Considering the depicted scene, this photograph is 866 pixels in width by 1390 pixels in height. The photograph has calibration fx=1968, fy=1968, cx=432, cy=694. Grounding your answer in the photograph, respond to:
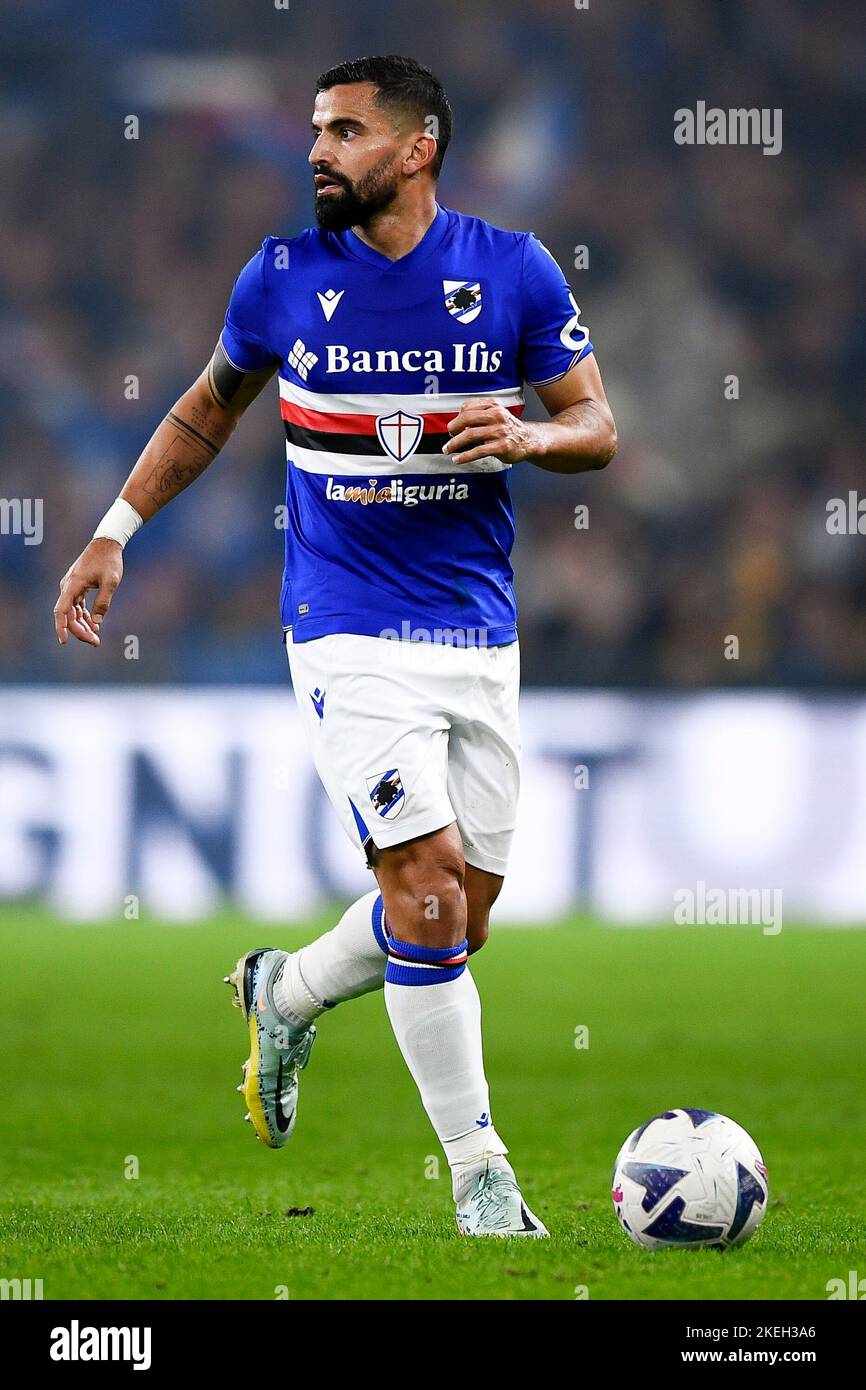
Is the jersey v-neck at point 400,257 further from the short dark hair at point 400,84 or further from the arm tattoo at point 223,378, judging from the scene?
the arm tattoo at point 223,378

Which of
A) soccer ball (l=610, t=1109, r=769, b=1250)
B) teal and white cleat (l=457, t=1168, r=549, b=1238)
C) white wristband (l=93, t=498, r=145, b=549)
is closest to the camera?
soccer ball (l=610, t=1109, r=769, b=1250)

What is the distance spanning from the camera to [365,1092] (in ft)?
21.8

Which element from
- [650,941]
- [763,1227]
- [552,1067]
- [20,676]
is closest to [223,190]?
[20,676]

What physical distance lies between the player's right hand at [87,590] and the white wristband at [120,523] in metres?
0.05

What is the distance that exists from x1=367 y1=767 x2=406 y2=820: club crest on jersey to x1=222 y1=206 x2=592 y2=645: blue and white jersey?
1.18 feet

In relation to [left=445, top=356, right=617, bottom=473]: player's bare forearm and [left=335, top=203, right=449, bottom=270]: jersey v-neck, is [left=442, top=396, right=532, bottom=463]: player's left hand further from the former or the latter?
[left=335, top=203, right=449, bottom=270]: jersey v-neck

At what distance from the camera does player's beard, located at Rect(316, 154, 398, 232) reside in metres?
4.42

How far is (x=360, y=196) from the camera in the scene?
4422mm

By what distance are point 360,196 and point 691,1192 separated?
2272mm

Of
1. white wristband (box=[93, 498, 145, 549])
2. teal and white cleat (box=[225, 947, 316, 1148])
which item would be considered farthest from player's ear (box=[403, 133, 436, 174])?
teal and white cleat (box=[225, 947, 316, 1148])

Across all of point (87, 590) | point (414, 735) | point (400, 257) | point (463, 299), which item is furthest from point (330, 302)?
point (414, 735)

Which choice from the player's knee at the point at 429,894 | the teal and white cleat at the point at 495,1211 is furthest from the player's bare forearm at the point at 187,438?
the teal and white cleat at the point at 495,1211

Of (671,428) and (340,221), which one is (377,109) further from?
(671,428)

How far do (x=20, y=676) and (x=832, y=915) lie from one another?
204 inches
